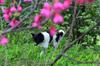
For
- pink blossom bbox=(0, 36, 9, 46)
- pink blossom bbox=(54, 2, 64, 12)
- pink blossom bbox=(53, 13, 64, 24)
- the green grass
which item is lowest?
the green grass

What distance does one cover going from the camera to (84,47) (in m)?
6.29

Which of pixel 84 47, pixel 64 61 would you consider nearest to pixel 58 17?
pixel 64 61

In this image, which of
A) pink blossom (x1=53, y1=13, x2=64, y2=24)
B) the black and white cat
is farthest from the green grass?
pink blossom (x1=53, y1=13, x2=64, y2=24)

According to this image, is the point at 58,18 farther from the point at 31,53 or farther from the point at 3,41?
the point at 31,53

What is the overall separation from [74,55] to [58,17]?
4201mm

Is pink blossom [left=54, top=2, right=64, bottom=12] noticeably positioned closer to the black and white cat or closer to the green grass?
the green grass

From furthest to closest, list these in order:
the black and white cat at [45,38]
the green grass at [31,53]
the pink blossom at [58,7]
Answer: the black and white cat at [45,38]
the green grass at [31,53]
the pink blossom at [58,7]

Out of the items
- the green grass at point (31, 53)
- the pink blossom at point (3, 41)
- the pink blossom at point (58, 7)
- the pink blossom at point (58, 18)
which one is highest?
the pink blossom at point (58, 7)

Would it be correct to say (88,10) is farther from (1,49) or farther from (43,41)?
(1,49)

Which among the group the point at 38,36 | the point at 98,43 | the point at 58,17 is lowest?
the point at 98,43

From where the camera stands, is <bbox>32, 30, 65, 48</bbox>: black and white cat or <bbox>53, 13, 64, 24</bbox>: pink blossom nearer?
<bbox>53, 13, 64, 24</bbox>: pink blossom

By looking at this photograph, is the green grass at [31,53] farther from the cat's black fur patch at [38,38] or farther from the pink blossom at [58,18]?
the pink blossom at [58,18]

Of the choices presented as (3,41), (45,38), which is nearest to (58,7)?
(3,41)

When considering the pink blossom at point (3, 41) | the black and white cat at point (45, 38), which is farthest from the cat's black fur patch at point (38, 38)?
the pink blossom at point (3, 41)
